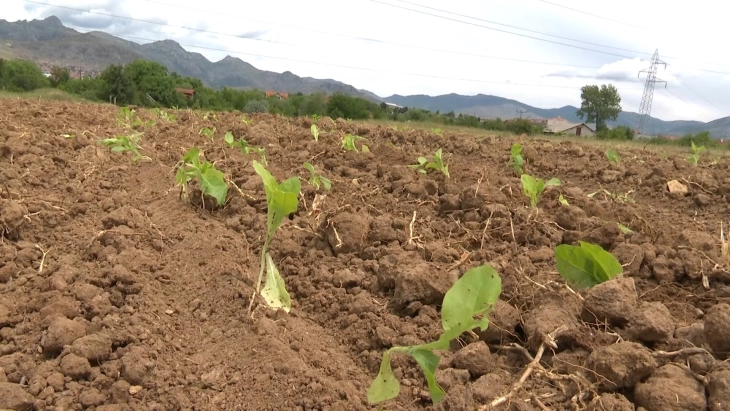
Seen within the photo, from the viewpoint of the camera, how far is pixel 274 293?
1.76 metres

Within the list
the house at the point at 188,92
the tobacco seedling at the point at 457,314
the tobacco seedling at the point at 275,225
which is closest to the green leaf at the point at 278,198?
the tobacco seedling at the point at 275,225

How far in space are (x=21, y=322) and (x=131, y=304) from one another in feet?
1.07

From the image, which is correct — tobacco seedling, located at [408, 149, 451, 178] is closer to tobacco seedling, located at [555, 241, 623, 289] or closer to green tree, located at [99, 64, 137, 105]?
tobacco seedling, located at [555, 241, 623, 289]

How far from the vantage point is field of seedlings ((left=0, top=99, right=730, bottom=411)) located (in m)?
1.30

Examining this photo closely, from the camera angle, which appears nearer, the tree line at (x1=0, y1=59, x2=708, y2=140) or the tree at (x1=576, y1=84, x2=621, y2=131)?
the tree line at (x1=0, y1=59, x2=708, y2=140)

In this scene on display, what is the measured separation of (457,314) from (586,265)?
691 millimetres

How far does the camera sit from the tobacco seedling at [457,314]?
44.9 inches

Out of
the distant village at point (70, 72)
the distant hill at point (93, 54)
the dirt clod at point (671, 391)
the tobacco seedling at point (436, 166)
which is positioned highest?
the distant hill at point (93, 54)

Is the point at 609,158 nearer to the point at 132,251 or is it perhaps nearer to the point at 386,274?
the point at 386,274

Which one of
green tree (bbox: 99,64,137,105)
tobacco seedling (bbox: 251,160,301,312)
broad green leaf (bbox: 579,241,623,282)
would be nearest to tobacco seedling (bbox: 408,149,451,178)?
tobacco seedling (bbox: 251,160,301,312)

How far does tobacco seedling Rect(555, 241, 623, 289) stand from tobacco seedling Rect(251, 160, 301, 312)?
0.91 m

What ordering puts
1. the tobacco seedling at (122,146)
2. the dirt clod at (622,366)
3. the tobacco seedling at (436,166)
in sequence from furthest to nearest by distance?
the tobacco seedling at (122,146) < the tobacco seedling at (436,166) < the dirt clod at (622,366)

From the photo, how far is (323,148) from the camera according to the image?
4.21 meters

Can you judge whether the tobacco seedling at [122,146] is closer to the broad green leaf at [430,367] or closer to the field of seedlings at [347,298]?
the field of seedlings at [347,298]
